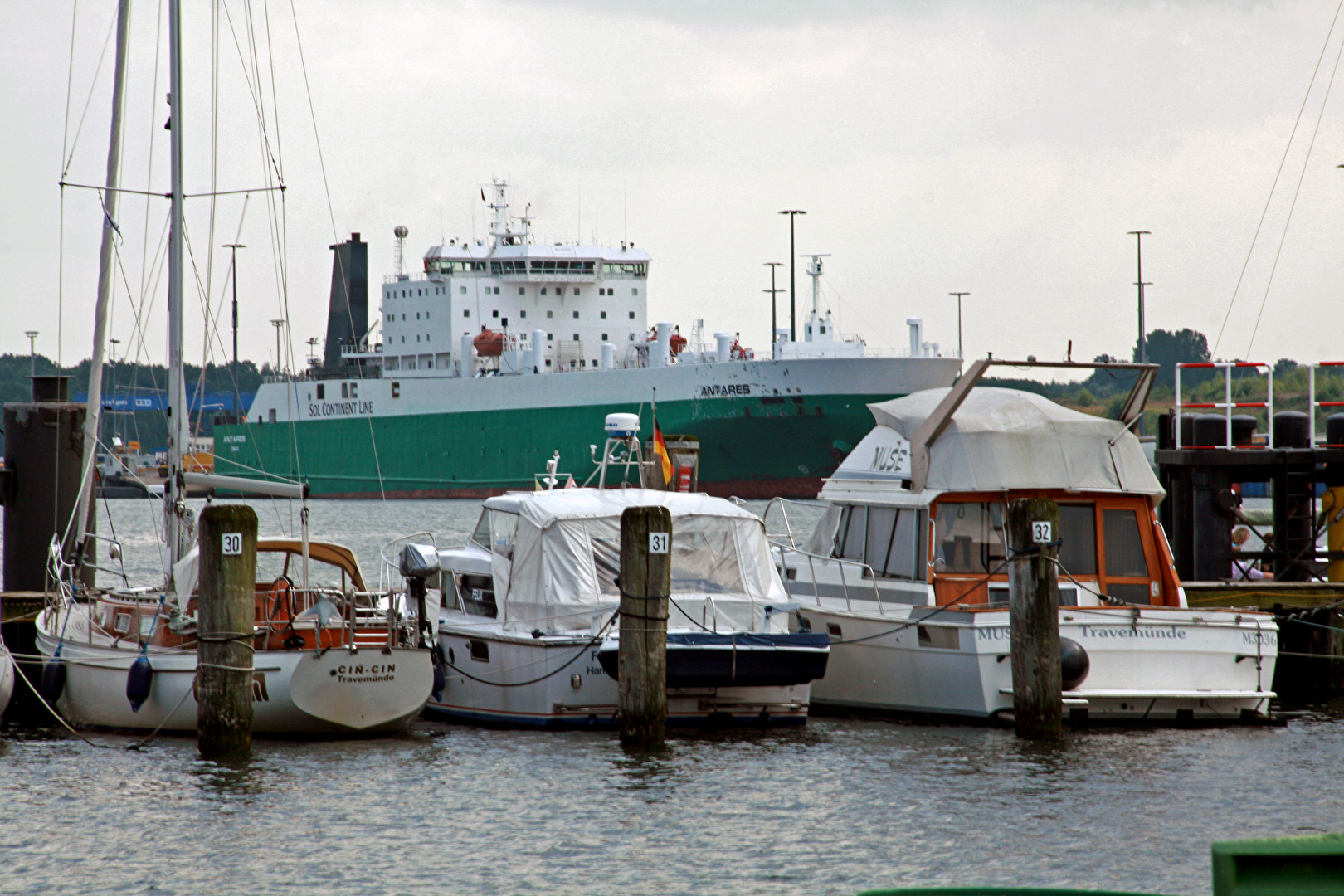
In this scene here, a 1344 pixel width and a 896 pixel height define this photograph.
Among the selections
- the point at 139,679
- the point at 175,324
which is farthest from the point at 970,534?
the point at 175,324

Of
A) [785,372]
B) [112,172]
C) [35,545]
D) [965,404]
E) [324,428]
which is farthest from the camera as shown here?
[324,428]

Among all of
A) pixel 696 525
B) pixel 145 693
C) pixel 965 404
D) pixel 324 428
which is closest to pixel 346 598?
pixel 145 693

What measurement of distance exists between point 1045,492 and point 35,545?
10.1 m

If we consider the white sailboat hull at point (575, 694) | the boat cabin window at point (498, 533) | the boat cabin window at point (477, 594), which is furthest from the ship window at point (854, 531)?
the boat cabin window at point (477, 594)

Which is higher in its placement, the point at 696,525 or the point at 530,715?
the point at 696,525

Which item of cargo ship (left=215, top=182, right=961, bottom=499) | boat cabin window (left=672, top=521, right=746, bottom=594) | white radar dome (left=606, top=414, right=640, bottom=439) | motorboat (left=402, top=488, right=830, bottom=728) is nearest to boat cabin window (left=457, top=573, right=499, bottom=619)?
motorboat (left=402, top=488, right=830, bottom=728)

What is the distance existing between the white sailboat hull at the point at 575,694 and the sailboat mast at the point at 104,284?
4.77 m

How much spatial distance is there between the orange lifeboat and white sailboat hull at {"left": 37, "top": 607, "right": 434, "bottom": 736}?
46.7 m

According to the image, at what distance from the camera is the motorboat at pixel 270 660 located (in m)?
11.9

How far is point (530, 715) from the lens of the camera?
1265 cm

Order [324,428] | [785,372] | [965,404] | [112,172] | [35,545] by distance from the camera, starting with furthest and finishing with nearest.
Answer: [324,428], [785,372], [112,172], [35,545], [965,404]

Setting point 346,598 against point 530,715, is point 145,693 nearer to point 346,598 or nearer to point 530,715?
point 346,598

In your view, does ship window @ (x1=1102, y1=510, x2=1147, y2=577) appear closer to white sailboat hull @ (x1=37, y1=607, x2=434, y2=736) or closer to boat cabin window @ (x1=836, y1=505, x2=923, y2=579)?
boat cabin window @ (x1=836, y1=505, x2=923, y2=579)

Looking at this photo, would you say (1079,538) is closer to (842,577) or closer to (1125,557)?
(1125,557)
